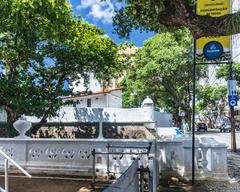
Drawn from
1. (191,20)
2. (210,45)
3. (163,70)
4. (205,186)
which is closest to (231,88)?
(210,45)

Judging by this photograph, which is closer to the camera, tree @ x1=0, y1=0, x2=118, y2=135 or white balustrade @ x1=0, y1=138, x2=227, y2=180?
white balustrade @ x1=0, y1=138, x2=227, y2=180

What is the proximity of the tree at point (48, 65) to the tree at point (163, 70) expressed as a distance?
15.5 m

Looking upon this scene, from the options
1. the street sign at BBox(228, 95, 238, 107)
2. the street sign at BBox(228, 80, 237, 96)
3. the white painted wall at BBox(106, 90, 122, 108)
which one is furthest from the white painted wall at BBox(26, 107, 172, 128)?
the white painted wall at BBox(106, 90, 122, 108)

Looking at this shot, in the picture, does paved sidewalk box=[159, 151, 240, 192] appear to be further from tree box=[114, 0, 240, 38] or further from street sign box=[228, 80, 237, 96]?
street sign box=[228, 80, 237, 96]

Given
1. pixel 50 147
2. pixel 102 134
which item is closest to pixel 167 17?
pixel 50 147

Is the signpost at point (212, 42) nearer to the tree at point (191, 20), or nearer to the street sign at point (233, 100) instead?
the tree at point (191, 20)

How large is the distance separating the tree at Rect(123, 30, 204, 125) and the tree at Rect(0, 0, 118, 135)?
609 inches

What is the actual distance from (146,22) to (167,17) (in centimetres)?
438

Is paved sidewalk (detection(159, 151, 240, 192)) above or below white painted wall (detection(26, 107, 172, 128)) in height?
below

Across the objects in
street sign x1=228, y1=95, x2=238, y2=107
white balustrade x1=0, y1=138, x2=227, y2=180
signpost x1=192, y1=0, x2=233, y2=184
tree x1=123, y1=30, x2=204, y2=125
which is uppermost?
tree x1=123, y1=30, x2=204, y2=125

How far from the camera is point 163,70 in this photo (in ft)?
121

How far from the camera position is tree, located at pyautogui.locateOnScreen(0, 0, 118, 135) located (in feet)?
55.3

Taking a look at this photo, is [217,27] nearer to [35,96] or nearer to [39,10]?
[39,10]

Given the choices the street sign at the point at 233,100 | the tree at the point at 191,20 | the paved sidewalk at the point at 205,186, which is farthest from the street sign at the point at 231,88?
the tree at the point at 191,20
